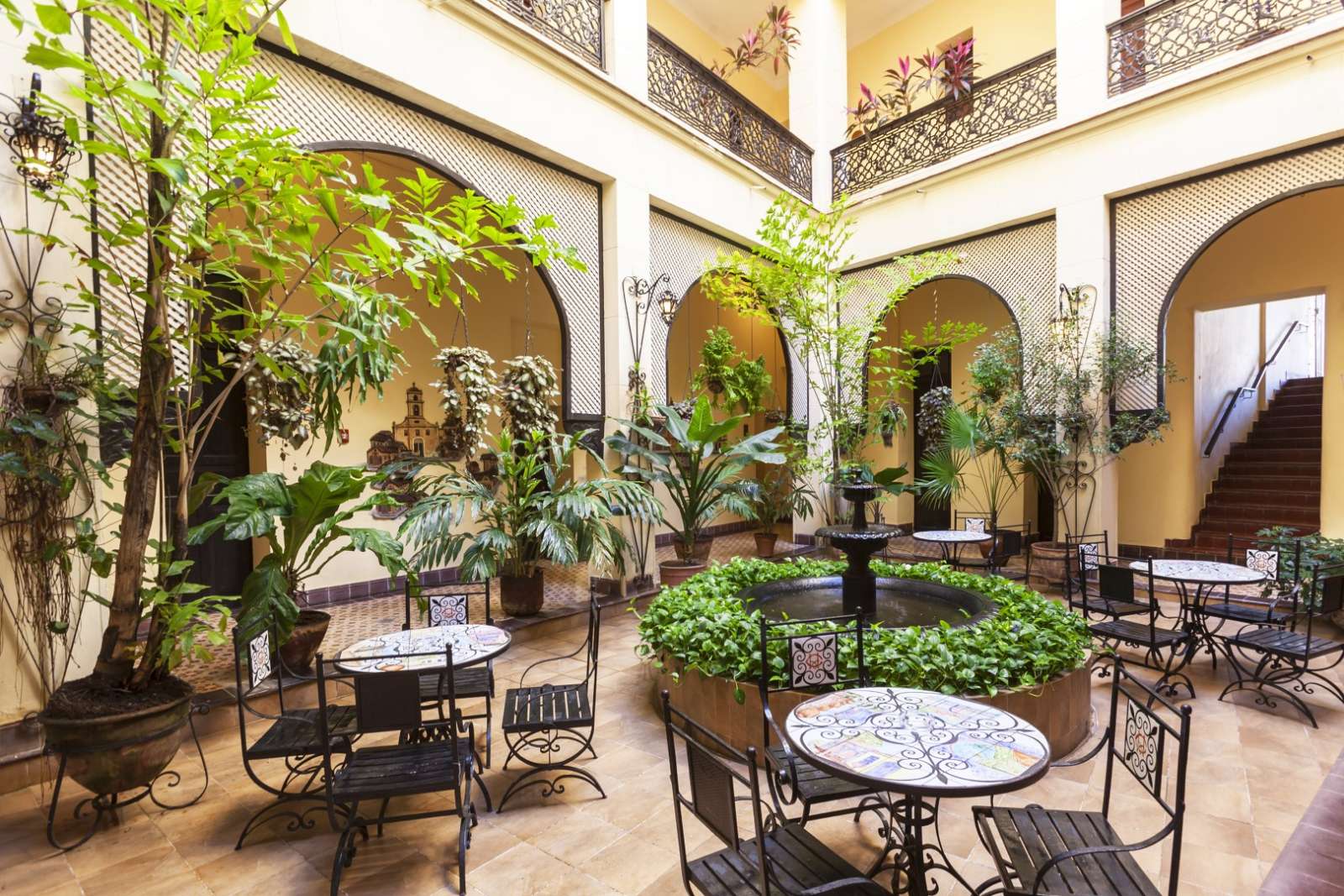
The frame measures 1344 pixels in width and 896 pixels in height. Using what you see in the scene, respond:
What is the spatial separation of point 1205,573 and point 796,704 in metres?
3.18

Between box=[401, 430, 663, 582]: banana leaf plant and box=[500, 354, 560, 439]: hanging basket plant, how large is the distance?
0.10 m

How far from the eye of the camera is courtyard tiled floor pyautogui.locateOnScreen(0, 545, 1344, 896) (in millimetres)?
2428

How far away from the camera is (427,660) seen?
3.01 m

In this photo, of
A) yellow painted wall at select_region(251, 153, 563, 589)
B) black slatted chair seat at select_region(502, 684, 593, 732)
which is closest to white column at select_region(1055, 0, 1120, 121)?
yellow painted wall at select_region(251, 153, 563, 589)

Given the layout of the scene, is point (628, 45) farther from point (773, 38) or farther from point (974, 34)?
point (974, 34)

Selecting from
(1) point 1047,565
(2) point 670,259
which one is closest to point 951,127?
(2) point 670,259

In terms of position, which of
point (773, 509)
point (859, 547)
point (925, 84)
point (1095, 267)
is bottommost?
point (773, 509)

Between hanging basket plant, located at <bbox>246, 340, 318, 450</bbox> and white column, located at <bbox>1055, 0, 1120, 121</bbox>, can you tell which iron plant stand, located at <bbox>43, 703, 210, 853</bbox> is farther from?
white column, located at <bbox>1055, 0, 1120, 121</bbox>

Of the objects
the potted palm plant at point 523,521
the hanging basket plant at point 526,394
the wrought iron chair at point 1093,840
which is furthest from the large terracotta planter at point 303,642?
the wrought iron chair at point 1093,840

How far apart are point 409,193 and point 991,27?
10.0 meters

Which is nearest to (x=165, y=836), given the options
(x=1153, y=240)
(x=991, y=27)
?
(x=1153, y=240)

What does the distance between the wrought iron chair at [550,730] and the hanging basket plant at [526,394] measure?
2.24 m

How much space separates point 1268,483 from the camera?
8.61m

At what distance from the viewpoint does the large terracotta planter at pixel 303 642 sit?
4.12 meters
